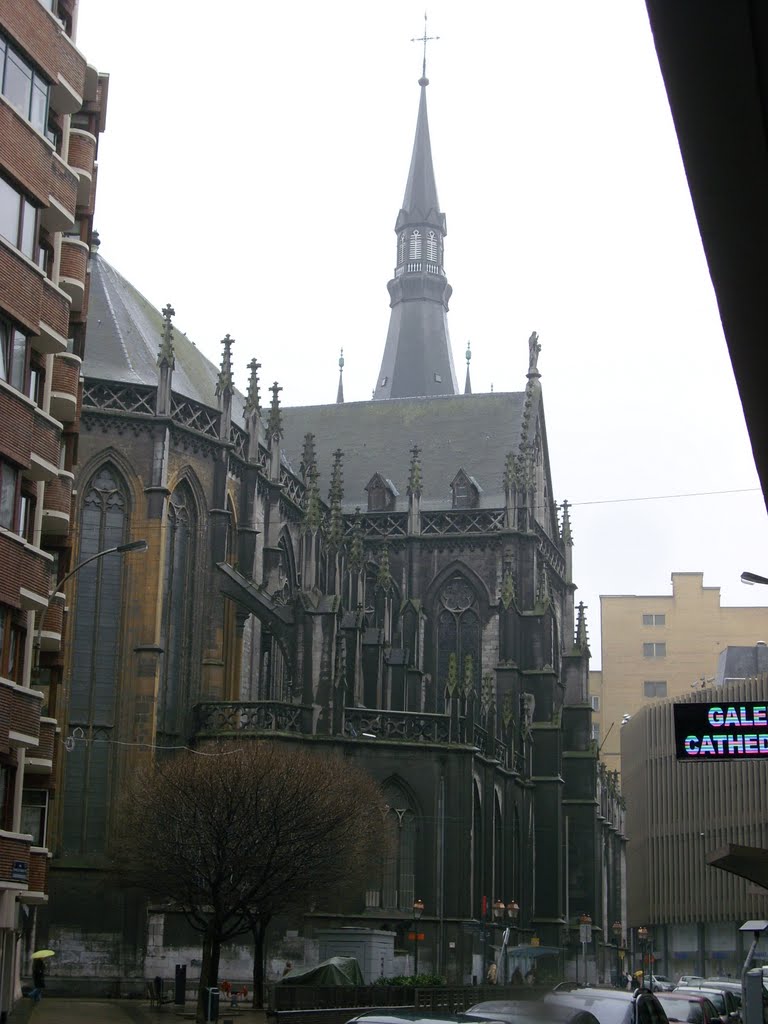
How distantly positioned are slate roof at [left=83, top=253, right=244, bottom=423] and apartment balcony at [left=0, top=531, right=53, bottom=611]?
19434 mm

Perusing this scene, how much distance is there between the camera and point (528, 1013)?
7.38 meters

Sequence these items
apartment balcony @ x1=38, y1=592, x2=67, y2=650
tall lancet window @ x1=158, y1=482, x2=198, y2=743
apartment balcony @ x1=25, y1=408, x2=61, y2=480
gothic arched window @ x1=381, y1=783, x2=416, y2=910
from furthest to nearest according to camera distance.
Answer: gothic arched window @ x1=381, y1=783, x2=416, y2=910 → tall lancet window @ x1=158, y1=482, x2=198, y2=743 → apartment balcony @ x1=38, y1=592, x2=67, y2=650 → apartment balcony @ x1=25, y1=408, x2=61, y2=480

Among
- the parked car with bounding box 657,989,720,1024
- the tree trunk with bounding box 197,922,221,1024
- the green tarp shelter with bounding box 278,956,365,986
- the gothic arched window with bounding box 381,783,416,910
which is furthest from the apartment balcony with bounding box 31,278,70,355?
the gothic arched window with bounding box 381,783,416,910

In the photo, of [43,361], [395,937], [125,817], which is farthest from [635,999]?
[395,937]

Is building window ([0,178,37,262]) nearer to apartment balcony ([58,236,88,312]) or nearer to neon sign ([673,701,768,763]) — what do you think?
apartment balcony ([58,236,88,312])

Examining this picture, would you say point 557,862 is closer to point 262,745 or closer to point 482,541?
point 482,541

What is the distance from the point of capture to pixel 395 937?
43844 millimetres

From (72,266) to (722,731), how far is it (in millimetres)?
16807

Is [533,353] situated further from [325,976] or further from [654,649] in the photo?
[654,649]

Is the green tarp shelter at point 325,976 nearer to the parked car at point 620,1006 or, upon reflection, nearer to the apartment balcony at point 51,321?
the apartment balcony at point 51,321

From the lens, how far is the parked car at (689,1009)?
2103 cm

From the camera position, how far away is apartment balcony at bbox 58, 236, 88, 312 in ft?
99.0

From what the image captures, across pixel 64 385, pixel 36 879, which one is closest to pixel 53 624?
pixel 64 385

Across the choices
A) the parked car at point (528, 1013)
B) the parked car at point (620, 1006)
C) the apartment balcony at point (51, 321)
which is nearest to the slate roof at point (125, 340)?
the apartment balcony at point (51, 321)
